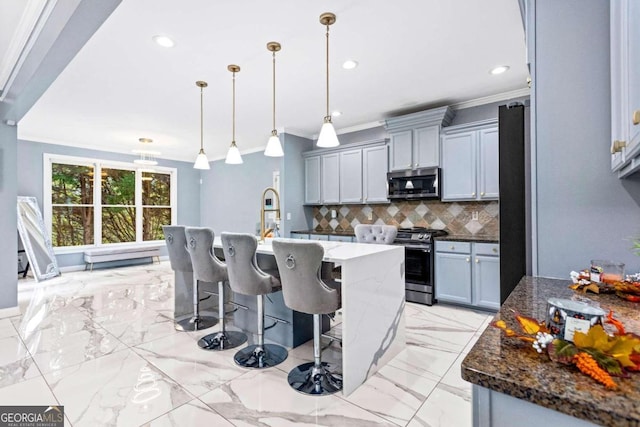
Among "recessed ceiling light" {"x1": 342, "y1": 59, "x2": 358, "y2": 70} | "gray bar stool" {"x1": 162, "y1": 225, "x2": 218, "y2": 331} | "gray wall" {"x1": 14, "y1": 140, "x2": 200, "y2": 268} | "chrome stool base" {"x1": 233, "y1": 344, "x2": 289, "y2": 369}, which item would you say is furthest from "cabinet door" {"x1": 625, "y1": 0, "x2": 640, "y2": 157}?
"gray wall" {"x1": 14, "y1": 140, "x2": 200, "y2": 268}

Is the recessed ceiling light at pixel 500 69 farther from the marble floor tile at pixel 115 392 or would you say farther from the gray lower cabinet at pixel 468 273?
the marble floor tile at pixel 115 392

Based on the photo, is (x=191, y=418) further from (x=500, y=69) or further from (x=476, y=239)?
(x=500, y=69)

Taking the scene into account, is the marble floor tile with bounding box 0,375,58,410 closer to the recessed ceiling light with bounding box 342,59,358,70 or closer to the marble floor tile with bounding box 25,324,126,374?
the marble floor tile with bounding box 25,324,126,374

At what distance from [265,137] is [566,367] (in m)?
5.86

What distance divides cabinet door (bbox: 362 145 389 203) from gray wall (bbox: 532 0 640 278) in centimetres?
318

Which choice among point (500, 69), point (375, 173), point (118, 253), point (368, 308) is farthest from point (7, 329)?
point (500, 69)

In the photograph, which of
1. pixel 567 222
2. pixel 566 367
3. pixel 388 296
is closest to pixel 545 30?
pixel 567 222

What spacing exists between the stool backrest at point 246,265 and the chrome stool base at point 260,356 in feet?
1.91

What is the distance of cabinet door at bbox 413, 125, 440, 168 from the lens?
4.18 metres

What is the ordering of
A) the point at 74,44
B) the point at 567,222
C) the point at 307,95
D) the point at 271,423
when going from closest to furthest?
1. the point at 567,222
2. the point at 271,423
3. the point at 74,44
4. the point at 307,95

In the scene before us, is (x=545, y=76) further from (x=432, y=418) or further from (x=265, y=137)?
(x=265, y=137)

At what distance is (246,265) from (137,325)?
194 cm

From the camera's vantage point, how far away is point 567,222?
1.47 m

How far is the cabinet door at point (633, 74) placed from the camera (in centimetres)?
88
